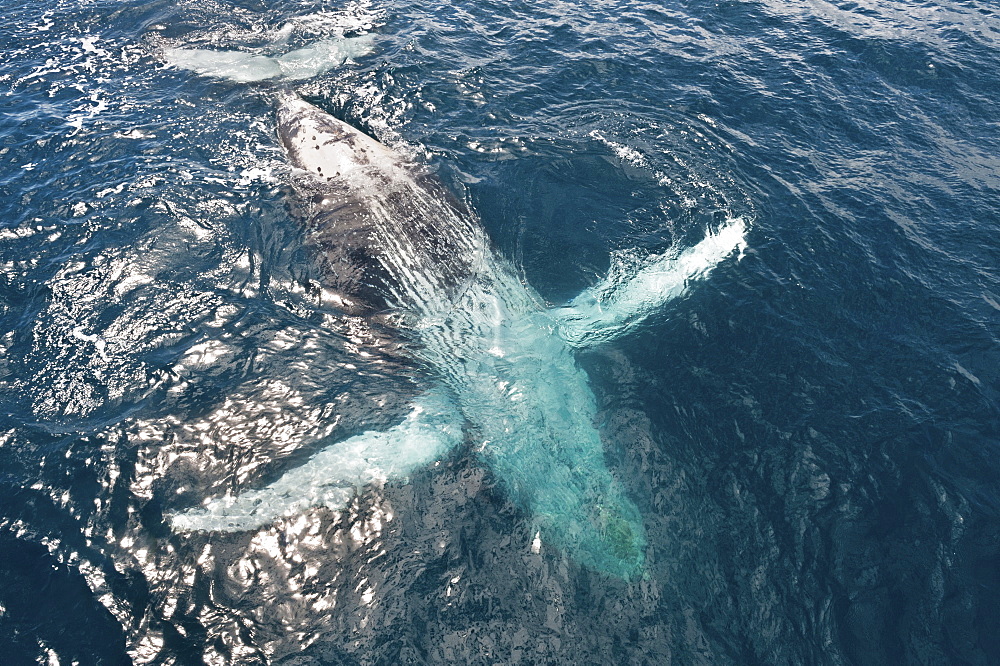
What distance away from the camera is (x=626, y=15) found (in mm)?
30031

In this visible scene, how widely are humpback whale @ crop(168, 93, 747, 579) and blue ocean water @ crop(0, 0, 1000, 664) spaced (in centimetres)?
49

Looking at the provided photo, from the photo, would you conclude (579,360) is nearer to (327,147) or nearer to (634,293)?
(634,293)

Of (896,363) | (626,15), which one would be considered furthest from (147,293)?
(626,15)

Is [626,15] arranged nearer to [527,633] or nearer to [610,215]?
[610,215]

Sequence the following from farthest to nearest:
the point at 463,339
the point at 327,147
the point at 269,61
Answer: the point at 269,61, the point at 327,147, the point at 463,339

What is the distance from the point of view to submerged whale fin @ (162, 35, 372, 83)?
24.6 m

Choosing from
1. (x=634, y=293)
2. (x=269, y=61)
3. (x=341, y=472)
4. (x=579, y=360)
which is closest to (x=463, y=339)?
(x=579, y=360)

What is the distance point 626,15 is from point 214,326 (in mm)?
26524

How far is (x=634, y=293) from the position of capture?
1691 cm

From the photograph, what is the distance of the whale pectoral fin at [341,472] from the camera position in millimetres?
12219

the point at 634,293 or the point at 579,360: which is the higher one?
the point at 634,293

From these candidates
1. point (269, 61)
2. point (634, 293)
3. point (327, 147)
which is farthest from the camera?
point (269, 61)

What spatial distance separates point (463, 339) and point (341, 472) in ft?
15.9

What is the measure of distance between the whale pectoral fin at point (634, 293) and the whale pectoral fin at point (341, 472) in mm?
4512
